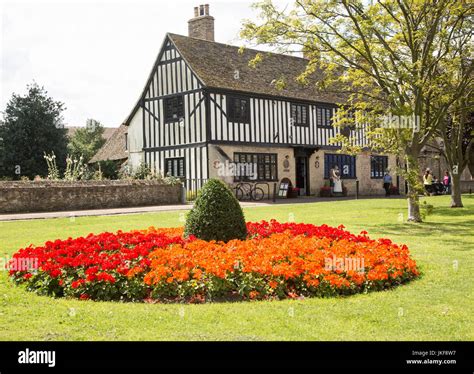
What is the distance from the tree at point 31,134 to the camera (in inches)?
1427

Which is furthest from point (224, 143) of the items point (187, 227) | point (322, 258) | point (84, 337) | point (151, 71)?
point (84, 337)

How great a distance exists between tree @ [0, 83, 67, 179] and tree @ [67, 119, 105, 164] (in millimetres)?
16919

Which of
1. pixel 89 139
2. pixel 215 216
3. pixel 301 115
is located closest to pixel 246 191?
pixel 301 115

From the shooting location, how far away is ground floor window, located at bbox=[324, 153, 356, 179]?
116 ft

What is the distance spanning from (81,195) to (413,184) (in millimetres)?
13874

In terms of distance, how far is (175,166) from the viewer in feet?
100

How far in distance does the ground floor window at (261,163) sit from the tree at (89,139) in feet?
95.0

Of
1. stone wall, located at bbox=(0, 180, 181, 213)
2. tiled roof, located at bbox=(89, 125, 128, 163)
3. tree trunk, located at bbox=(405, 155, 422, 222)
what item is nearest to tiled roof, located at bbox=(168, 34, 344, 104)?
stone wall, located at bbox=(0, 180, 181, 213)

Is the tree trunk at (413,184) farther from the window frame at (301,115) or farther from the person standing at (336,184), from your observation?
the person standing at (336,184)

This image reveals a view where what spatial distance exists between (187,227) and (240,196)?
19787 millimetres

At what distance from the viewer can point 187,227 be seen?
963 centimetres

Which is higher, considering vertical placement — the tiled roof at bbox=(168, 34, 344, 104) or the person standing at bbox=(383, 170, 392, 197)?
the tiled roof at bbox=(168, 34, 344, 104)

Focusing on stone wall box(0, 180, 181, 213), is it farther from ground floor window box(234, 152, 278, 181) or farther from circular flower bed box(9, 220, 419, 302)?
circular flower bed box(9, 220, 419, 302)
